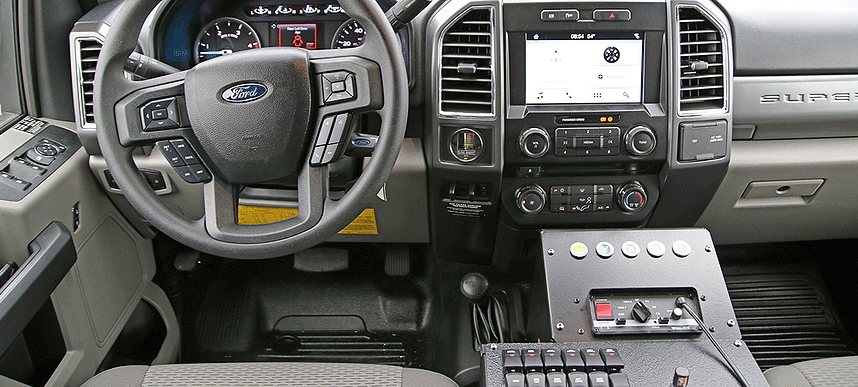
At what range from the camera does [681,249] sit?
1.50 m

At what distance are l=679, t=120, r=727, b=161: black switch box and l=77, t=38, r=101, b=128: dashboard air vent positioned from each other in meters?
1.33

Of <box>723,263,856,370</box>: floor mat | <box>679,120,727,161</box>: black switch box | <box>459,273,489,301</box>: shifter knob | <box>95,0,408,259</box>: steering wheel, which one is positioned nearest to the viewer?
<box>95,0,408,259</box>: steering wheel

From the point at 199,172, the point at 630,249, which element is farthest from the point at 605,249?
the point at 199,172

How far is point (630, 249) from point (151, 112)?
40.0 inches

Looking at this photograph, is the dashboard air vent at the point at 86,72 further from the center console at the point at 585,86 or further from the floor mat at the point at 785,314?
the floor mat at the point at 785,314

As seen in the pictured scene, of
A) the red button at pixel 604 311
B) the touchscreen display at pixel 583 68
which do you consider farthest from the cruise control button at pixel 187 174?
the red button at pixel 604 311

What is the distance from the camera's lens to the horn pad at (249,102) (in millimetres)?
1141

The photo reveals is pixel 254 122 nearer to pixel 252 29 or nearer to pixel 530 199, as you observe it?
pixel 252 29

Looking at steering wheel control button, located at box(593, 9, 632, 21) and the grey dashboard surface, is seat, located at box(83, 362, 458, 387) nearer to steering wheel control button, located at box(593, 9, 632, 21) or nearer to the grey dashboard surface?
steering wheel control button, located at box(593, 9, 632, 21)

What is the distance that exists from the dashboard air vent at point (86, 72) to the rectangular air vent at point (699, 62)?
1.30 metres

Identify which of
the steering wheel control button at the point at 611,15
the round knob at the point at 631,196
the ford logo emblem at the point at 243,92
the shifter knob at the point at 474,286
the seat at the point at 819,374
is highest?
the steering wheel control button at the point at 611,15

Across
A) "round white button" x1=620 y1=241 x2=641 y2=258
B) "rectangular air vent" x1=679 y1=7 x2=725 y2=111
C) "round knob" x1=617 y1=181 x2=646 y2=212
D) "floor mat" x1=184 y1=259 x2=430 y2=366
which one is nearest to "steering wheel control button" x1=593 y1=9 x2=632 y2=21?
"rectangular air vent" x1=679 y1=7 x2=725 y2=111

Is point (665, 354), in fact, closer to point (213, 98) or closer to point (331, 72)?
point (331, 72)

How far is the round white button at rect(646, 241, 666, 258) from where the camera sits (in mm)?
1492
